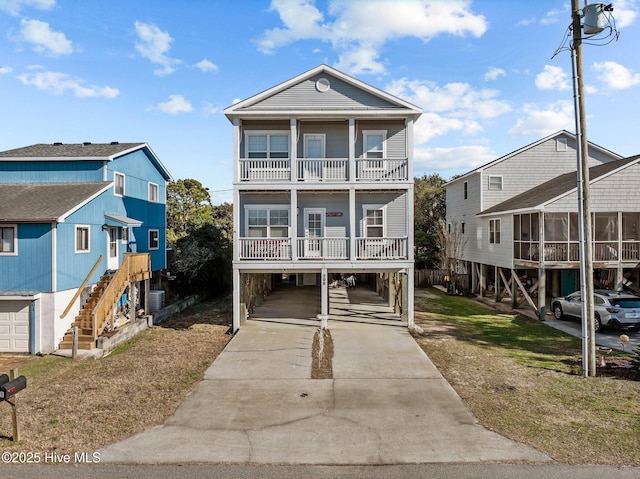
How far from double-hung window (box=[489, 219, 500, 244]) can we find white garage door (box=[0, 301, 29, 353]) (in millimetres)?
22983

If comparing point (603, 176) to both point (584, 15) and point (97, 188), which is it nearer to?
point (584, 15)

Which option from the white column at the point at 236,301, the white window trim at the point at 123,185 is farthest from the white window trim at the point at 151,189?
the white column at the point at 236,301

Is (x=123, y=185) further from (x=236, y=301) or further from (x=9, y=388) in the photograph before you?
(x=9, y=388)

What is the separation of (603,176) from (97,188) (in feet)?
74.5

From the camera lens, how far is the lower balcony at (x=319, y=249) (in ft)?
54.3

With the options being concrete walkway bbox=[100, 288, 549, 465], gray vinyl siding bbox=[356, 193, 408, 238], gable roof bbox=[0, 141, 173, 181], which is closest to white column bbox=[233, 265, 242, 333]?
Answer: concrete walkway bbox=[100, 288, 549, 465]

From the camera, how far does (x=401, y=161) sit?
668 inches

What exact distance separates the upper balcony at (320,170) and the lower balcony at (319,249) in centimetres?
256

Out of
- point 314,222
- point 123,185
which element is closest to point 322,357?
point 314,222

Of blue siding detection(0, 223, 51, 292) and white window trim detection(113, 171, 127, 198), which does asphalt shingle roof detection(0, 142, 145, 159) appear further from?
blue siding detection(0, 223, 51, 292)

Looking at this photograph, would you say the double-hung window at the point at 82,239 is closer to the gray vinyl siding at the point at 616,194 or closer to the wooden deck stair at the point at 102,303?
the wooden deck stair at the point at 102,303

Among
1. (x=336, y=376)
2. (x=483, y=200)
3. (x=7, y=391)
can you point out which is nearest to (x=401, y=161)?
(x=336, y=376)

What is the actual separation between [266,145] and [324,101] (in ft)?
10.6

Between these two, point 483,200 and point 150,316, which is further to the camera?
point 483,200
